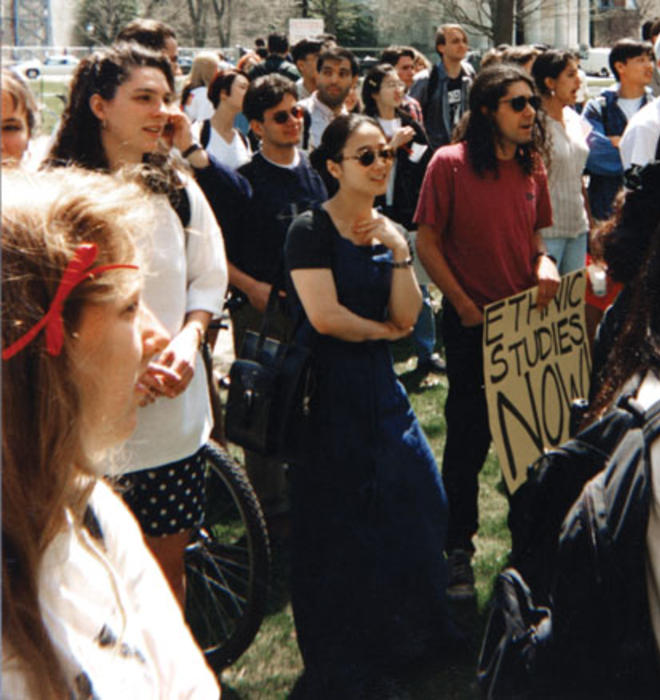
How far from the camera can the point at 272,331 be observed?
4734 mm

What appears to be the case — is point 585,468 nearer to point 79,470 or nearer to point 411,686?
point 79,470

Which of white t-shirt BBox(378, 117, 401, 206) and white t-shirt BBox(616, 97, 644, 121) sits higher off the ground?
white t-shirt BBox(616, 97, 644, 121)

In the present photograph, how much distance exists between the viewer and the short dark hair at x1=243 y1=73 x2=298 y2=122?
15.5 ft

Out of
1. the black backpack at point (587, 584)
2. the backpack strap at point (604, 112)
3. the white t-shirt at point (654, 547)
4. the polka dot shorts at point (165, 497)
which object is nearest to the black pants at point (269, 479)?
the polka dot shorts at point (165, 497)

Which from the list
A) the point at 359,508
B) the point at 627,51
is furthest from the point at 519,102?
the point at 627,51

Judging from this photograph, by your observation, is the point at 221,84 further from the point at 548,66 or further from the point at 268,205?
the point at 268,205

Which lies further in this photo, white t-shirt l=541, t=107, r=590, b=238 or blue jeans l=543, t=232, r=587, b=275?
blue jeans l=543, t=232, r=587, b=275

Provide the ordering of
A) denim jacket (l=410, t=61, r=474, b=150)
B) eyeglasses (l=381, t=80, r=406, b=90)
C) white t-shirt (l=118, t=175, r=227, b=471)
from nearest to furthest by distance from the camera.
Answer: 1. white t-shirt (l=118, t=175, r=227, b=471)
2. eyeglasses (l=381, t=80, r=406, b=90)
3. denim jacket (l=410, t=61, r=474, b=150)

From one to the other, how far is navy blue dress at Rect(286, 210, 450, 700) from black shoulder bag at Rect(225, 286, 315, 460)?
56mm

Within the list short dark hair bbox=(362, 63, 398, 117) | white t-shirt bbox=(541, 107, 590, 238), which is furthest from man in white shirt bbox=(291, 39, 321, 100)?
white t-shirt bbox=(541, 107, 590, 238)

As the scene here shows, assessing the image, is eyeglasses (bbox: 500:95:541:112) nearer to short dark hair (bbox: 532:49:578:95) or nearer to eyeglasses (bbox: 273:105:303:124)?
eyeglasses (bbox: 273:105:303:124)

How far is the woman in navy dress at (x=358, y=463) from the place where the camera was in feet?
11.5

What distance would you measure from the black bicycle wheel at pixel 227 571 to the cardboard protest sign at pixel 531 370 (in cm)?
95

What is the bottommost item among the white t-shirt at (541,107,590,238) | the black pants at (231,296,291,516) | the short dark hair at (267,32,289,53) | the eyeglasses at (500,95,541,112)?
the black pants at (231,296,291,516)
